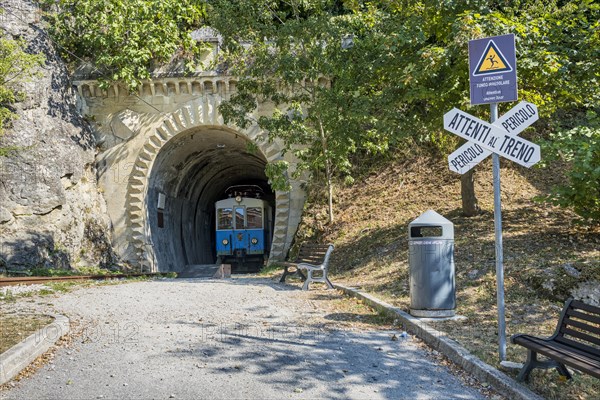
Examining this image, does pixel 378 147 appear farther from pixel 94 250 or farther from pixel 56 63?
pixel 56 63

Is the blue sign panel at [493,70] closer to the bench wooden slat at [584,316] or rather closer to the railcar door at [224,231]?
the bench wooden slat at [584,316]

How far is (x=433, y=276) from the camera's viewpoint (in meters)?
7.48

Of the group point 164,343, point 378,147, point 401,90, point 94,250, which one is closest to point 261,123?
point 378,147

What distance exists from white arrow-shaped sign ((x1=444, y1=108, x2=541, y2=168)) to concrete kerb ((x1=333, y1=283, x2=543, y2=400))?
6.17 feet

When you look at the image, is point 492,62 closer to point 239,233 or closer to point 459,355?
point 459,355

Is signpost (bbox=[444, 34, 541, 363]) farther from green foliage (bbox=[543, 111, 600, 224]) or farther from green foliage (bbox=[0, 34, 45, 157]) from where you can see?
green foliage (bbox=[0, 34, 45, 157])

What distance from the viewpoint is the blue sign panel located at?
5355mm

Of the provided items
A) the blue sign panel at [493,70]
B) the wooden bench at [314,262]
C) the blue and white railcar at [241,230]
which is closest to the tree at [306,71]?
the wooden bench at [314,262]

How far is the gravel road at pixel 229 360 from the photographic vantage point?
15.8ft

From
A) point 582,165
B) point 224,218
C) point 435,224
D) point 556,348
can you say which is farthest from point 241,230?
point 556,348

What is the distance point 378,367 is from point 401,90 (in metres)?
8.09

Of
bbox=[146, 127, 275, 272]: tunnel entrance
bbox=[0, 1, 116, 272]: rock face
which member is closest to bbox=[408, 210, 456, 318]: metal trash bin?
bbox=[146, 127, 275, 272]: tunnel entrance

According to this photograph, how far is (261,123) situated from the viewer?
51.2 ft

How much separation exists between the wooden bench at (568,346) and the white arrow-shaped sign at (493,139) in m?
1.33
